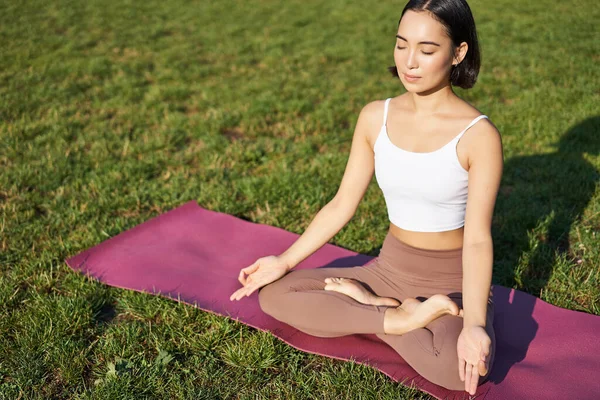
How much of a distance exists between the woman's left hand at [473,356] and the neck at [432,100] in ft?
3.49

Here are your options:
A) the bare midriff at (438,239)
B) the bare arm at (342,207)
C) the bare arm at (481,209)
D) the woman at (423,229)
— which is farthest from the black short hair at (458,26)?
the bare midriff at (438,239)

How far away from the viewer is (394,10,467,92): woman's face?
105 inches

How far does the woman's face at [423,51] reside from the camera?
266 centimetres

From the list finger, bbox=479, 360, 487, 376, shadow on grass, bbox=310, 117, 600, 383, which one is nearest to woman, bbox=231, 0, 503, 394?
finger, bbox=479, 360, 487, 376

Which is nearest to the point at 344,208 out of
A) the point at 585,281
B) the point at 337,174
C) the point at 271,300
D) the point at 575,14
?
the point at 271,300

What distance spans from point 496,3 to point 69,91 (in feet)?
27.3

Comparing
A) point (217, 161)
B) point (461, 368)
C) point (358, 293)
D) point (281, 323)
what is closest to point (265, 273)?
point (281, 323)

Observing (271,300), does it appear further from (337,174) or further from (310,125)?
(310,125)

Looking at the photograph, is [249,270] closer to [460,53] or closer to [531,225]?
[460,53]

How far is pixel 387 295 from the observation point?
313 cm

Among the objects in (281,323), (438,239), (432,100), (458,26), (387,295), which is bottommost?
(281,323)

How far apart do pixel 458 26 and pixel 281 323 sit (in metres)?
1.75

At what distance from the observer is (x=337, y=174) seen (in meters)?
5.29

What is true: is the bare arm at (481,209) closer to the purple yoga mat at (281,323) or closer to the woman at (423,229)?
the woman at (423,229)
